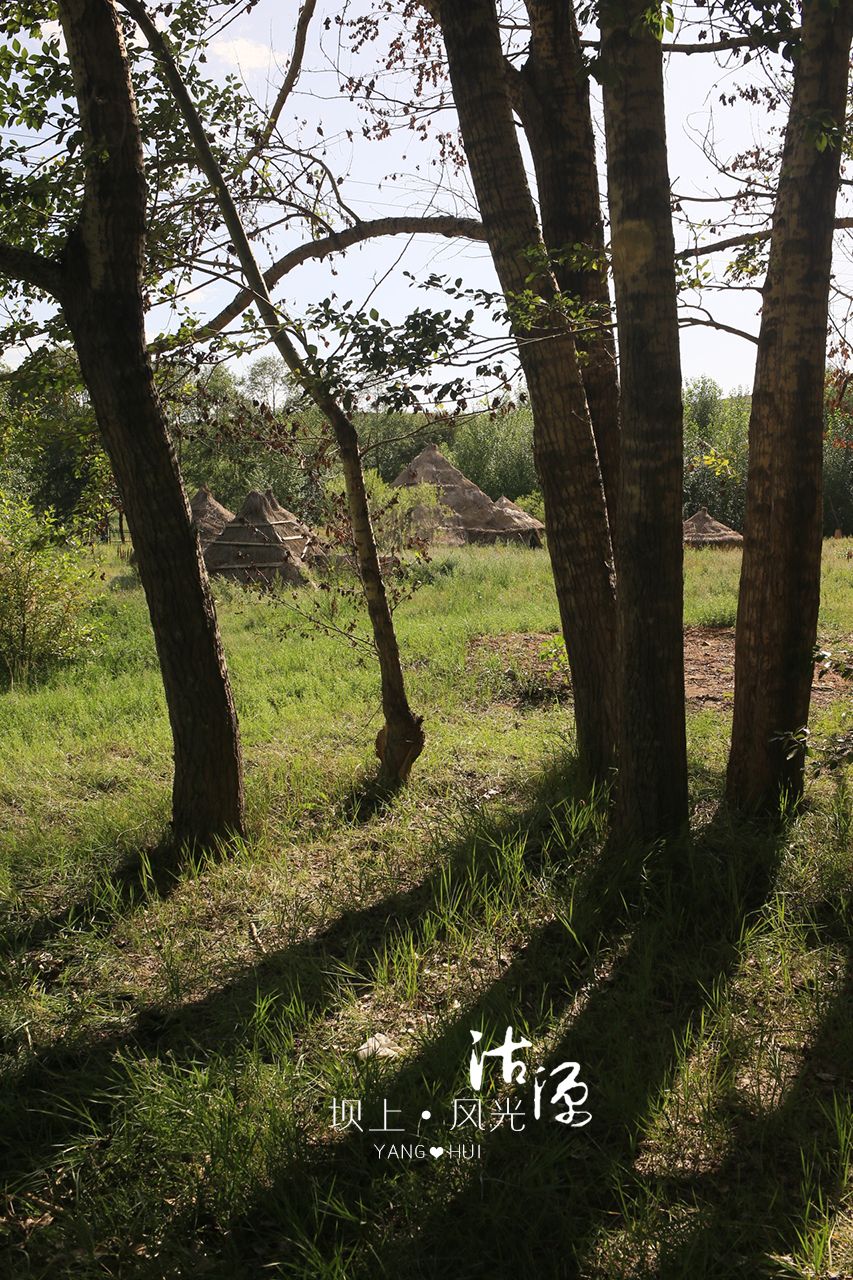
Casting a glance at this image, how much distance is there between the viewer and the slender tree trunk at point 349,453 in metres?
4.79

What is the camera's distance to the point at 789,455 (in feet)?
14.2

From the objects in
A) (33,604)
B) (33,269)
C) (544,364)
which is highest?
(33,269)

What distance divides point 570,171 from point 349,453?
1.97m

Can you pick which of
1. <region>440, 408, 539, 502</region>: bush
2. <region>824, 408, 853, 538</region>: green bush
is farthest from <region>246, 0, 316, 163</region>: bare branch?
<region>440, 408, 539, 502</region>: bush

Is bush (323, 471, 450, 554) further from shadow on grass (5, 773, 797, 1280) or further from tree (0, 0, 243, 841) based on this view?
shadow on grass (5, 773, 797, 1280)

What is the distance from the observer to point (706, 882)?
3.89 metres

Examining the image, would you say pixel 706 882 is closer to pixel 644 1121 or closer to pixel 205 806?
pixel 644 1121

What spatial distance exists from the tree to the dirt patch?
314 cm

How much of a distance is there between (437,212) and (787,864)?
15.4 feet

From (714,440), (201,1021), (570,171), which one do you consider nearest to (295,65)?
→ (570,171)

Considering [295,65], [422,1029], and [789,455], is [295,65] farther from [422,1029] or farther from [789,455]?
[422,1029]

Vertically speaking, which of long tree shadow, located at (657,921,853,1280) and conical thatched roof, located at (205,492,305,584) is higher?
conical thatched roof, located at (205,492,305,584)

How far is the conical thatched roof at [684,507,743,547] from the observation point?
1983 cm

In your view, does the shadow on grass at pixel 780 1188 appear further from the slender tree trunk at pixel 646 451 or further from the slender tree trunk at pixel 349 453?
the slender tree trunk at pixel 349 453
